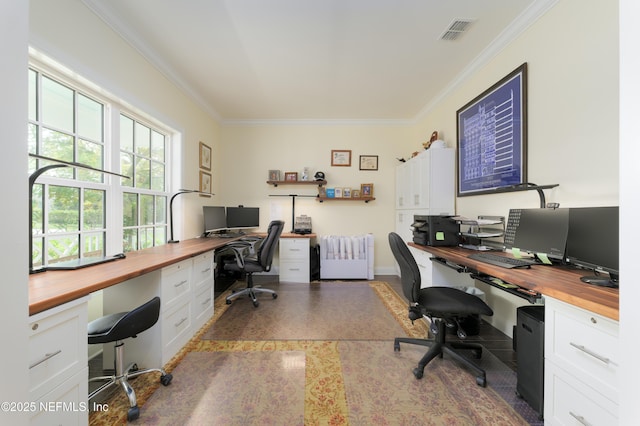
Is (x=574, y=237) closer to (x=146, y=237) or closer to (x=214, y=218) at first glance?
(x=146, y=237)

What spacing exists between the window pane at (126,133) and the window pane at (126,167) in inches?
2.7

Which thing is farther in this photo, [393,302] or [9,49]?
[393,302]

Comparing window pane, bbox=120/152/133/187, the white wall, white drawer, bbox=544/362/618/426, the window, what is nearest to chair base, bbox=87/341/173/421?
the white wall

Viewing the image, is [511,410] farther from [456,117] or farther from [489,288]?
[456,117]

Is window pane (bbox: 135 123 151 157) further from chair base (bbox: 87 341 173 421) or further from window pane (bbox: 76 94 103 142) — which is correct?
chair base (bbox: 87 341 173 421)

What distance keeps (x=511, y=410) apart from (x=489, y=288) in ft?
4.04

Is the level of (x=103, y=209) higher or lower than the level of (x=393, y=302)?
higher

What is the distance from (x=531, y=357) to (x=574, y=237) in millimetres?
756

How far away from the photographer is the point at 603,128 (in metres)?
1.43

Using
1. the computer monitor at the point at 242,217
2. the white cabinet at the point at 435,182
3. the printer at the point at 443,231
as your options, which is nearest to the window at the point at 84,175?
the computer monitor at the point at 242,217

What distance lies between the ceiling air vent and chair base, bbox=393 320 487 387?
2.50m

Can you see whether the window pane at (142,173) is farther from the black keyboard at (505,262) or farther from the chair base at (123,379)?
the black keyboard at (505,262)

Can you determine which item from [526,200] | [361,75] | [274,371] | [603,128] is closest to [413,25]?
[361,75]

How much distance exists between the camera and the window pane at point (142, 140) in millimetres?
2418
